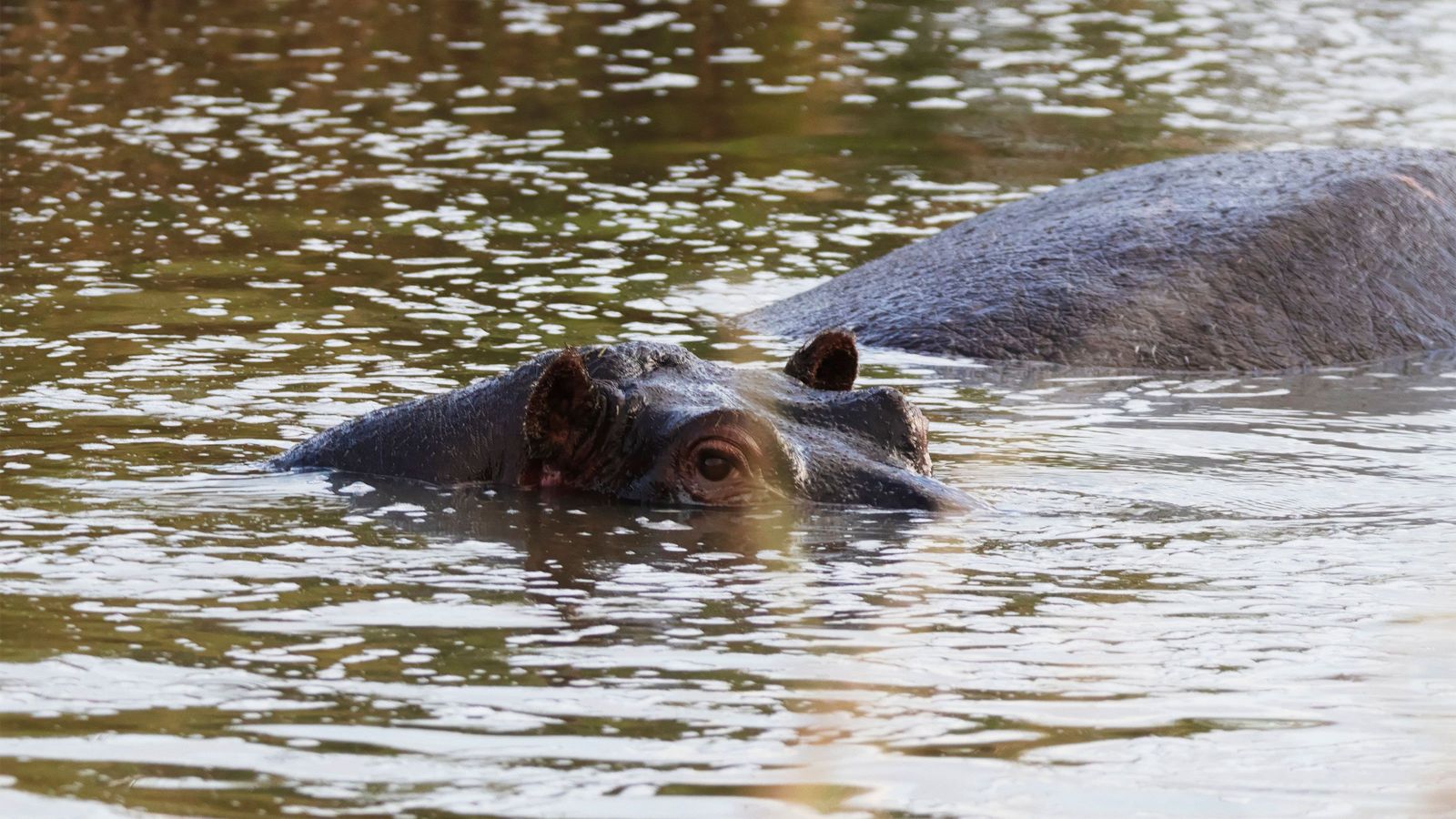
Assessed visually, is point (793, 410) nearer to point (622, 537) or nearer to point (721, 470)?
point (721, 470)

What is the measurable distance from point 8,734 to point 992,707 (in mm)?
2224

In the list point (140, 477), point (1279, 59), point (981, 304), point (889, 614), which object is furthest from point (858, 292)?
point (1279, 59)

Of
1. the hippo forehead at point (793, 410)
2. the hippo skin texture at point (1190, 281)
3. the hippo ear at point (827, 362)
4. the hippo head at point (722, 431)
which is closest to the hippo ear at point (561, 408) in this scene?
the hippo head at point (722, 431)

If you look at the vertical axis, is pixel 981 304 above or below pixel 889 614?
above

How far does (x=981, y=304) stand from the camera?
1091cm

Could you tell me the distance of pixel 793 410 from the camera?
298 inches

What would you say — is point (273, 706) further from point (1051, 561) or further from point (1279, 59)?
point (1279, 59)

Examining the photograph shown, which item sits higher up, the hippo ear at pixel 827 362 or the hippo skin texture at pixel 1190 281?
the hippo skin texture at pixel 1190 281

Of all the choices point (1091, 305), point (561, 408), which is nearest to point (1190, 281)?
point (1091, 305)

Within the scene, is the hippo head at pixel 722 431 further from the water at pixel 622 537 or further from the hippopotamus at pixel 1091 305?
the water at pixel 622 537

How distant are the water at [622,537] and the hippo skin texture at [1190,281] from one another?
29 centimetres

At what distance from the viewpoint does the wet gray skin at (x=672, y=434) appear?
731cm

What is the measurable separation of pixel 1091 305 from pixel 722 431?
3.80 meters

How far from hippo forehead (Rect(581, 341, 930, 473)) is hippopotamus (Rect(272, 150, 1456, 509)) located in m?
0.02
